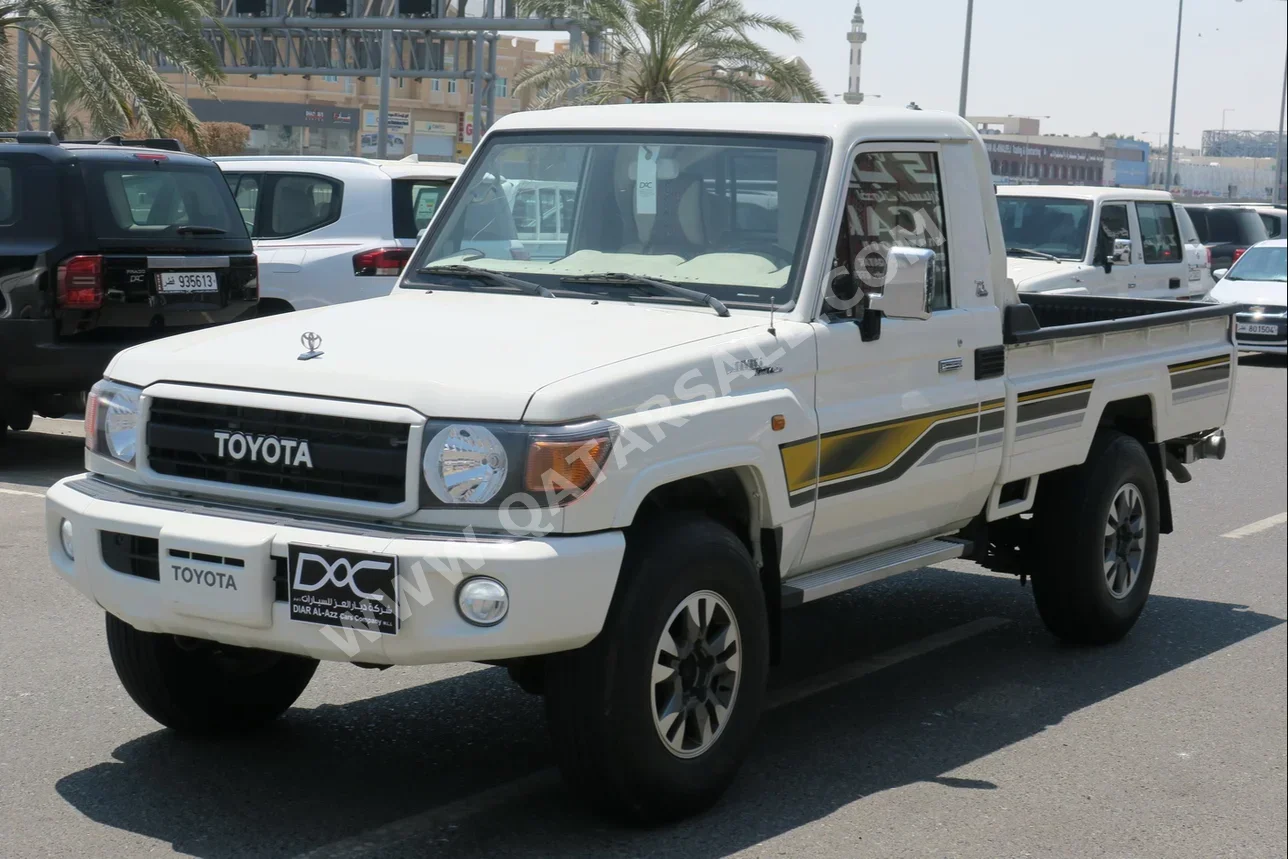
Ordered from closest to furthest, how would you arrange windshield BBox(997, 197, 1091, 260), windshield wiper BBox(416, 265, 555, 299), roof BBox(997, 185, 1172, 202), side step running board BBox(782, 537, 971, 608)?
1. side step running board BBox(782, 537, 971, 608)
2. windshield wiper BBox(416, 265, 555, 299)
3. windshield BBox(997, 197, 1091, 260)
4. roof BBox(997, 185, 1172, 202)

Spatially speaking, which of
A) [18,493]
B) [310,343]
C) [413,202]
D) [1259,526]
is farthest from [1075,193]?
[310,343]

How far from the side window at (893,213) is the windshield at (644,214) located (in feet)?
0.60

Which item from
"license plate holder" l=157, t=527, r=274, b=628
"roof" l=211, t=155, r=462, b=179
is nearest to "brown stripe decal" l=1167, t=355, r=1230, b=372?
"license plate holder" l=157, t=527, r=274, b=628

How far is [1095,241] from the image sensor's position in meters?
15.9

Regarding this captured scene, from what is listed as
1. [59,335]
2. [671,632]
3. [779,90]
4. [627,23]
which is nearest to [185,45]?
[627,23]

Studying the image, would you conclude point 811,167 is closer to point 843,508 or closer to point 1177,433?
point 843,508

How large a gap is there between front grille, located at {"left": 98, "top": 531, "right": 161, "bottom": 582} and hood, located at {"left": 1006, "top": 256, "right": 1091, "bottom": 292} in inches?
438

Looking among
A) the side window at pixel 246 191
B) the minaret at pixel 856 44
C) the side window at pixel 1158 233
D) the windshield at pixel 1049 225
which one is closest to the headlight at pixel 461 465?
the side window at pixel 246 191

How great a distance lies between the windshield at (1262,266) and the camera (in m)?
22.6

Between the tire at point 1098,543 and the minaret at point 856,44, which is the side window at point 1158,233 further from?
the minaret at point 856,44

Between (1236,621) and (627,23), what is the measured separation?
25082 millimetres

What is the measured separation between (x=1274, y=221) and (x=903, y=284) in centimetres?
2695

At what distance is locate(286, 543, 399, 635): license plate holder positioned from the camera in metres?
4.16

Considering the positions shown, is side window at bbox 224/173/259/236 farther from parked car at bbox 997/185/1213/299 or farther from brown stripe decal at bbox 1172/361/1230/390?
brown stripe decal at bbox 1172/361/1230/390
